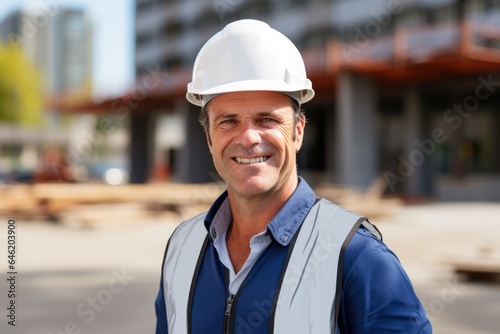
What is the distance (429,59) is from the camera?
63.0 feet

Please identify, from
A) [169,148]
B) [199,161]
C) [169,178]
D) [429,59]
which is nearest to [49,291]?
[429,59]

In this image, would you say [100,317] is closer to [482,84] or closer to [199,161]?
[482,84]

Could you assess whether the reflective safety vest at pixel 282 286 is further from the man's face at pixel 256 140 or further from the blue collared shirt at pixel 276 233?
the man's face at pixel 256 140

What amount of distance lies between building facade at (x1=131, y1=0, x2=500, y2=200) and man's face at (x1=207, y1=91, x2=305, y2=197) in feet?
59.6

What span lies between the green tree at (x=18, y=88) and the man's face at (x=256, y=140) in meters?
63.1

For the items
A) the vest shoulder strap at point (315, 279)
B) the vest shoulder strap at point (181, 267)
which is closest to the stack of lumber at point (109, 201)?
the vest shoulder strap at point (181, 267)

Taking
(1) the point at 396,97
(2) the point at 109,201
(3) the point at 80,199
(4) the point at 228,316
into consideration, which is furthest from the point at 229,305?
(1) the point at 396,97

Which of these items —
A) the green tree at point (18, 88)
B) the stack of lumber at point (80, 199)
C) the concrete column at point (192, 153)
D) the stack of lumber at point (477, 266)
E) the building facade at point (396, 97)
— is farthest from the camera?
the green tree at point (18, 88)

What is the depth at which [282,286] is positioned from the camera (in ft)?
5.62

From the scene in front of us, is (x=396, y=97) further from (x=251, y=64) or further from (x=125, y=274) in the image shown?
(x=251, y=64)

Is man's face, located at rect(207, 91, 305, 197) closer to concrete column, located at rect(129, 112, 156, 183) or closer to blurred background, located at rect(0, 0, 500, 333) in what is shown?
blurred background, located at rect(0, 0, 500, 333)

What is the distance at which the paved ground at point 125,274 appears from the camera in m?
6.13

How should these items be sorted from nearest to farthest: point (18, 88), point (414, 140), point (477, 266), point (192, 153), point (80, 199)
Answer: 1. point (477, 266)
2. point (80, 199)
3. point (414, 140)
4. point (192, 153)
5. point (18, 88)

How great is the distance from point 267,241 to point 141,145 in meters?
35.9
